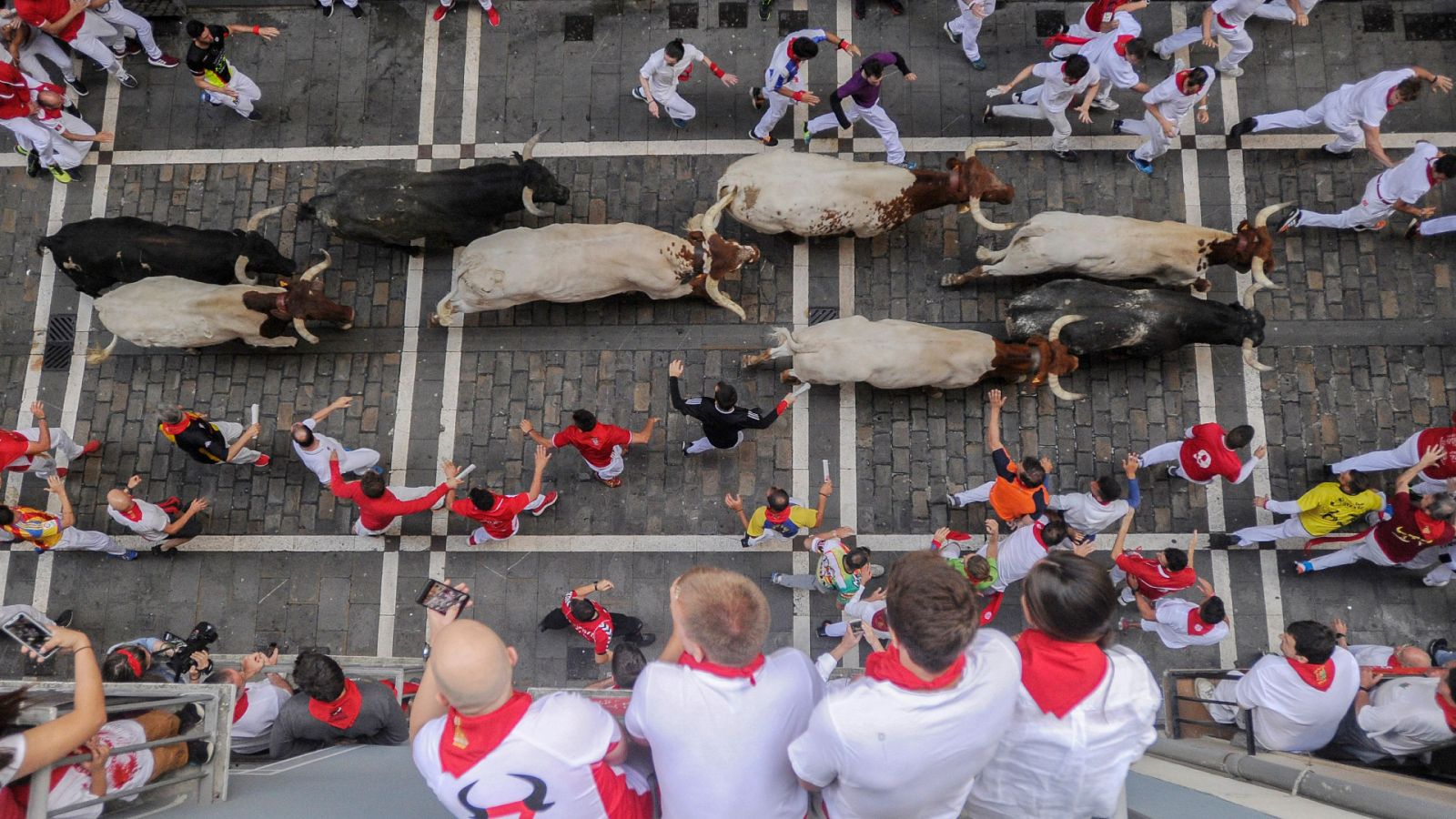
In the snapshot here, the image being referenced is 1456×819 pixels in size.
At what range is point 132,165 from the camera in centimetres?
1126

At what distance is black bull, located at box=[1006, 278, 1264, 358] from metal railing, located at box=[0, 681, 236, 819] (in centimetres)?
843

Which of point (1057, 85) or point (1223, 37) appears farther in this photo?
point (1223, 37)

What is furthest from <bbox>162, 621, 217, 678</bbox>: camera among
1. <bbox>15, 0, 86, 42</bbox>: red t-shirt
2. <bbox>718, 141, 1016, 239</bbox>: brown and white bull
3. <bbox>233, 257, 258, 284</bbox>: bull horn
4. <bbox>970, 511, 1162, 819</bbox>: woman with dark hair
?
<bbox>970, 511, 1162, 819</bbox>: woman with dark hair

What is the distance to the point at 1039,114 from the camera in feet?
34.6

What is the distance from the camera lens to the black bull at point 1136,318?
9203 mm

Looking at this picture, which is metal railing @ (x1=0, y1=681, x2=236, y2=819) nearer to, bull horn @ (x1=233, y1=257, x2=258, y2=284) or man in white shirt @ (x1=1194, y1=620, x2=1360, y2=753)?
bull horn @ (x1=233, y1=257, x2=258, y2=284)

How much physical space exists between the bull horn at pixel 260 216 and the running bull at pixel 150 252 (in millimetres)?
245

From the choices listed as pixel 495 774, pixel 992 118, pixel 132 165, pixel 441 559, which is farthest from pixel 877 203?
pixel 132 165

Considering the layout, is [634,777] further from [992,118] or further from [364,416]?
[992,118]

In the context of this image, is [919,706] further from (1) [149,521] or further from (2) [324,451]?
(1) [149,521]

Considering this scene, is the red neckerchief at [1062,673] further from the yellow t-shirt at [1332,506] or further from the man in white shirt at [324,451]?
the man in white shirt at [324,451]

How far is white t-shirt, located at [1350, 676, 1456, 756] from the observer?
20.8 feet

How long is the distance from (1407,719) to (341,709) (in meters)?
8.53

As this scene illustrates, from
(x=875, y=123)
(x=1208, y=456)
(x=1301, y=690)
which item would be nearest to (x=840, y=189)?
(x=875, y=123)
